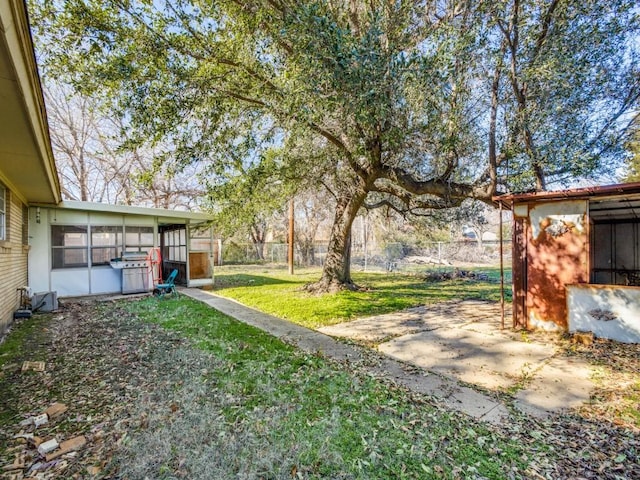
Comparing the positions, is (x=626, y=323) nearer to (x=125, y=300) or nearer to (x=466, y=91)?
(x=466, y=91)

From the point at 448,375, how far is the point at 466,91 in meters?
4.31

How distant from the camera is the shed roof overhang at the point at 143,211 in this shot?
340 inches

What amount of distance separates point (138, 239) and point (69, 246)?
169 centimetres

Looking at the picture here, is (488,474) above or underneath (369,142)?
underneath

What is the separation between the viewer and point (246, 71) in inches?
222

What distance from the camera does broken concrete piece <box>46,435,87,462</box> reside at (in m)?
2.39

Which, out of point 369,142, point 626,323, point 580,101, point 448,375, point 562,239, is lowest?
point 448,375

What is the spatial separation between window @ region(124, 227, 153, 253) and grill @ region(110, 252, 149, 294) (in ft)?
1.02

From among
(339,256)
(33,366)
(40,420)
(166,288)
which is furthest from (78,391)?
(339,256)

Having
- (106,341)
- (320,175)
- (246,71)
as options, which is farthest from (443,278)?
(106,341)

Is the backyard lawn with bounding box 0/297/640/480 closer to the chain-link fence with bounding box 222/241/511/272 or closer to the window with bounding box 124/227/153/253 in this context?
the window with bounding box 124/227/153/253

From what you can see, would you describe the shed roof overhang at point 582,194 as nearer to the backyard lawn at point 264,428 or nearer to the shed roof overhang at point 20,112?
the backyard lawn at point 264,428

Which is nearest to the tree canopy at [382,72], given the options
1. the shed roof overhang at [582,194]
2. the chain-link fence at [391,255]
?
the shed roof overhang at [582,194]

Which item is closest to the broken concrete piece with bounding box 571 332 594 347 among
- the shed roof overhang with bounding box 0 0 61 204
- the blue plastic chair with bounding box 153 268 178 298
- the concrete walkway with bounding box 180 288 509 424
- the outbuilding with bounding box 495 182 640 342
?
the outbuilding with bounding box 495 182 640 342
